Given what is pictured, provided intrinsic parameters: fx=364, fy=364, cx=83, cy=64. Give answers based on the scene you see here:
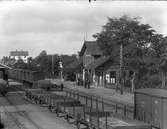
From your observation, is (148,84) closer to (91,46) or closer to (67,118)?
(67,118)

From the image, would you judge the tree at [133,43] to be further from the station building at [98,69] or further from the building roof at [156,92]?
the building roof at [156,92]

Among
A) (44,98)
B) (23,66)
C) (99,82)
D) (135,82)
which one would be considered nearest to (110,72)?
(99,82)

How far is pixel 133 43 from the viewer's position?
51219 mm

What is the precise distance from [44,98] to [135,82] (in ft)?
69.1

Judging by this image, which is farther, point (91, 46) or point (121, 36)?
point (91, 46)

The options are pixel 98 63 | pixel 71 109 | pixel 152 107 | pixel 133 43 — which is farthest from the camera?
pixel 98 63

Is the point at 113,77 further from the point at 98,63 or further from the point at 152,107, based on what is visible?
the point at 152,107

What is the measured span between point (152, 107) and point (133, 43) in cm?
3406

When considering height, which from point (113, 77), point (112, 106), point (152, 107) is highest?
point (113, 77)

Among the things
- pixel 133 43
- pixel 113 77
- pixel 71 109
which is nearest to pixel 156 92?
pixel 71 109

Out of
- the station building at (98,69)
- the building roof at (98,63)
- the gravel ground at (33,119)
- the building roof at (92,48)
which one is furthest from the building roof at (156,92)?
the building roof at (92,48)

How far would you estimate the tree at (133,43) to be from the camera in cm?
4691

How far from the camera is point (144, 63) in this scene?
46594mm

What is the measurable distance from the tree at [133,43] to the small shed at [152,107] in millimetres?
24853
